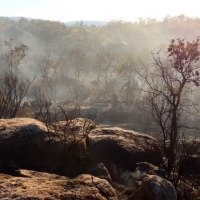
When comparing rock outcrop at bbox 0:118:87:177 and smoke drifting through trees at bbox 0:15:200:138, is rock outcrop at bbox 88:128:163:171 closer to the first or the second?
rock outcrop at bbox 0:118:87:177

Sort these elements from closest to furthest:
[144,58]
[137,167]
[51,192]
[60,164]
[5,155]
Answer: [51,192] < [5,155] < [60,164] < [137,167] < [144,58]

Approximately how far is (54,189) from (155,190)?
2.28 m

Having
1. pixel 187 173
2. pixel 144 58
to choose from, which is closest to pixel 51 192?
pixel 187 173

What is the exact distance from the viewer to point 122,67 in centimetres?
4462

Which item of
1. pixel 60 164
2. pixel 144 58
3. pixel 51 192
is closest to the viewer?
pixel 51 192

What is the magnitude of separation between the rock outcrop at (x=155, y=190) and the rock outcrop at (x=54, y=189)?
0.97 metres

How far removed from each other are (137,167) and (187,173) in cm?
A: 307

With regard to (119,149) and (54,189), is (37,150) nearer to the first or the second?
(119,149)

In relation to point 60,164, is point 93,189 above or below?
above

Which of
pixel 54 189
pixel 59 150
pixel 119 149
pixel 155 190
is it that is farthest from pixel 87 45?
pixel 54 189

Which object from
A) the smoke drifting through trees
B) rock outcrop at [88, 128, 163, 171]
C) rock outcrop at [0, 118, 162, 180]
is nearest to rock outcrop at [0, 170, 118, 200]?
rock outcrop at [0, 118, 162, 180]

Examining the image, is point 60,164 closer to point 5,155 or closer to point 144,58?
point 5,155

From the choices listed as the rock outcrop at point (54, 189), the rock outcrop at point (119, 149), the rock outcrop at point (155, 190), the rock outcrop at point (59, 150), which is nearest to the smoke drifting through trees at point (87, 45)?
the rock outcrop at point (119, 149)

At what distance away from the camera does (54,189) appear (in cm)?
499
